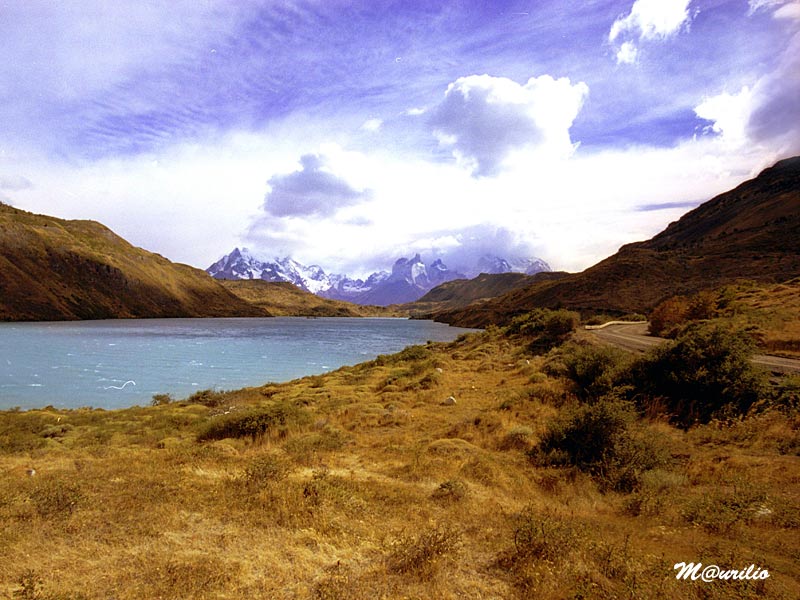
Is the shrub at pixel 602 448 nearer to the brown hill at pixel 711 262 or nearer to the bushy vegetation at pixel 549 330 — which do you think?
the bushy vegetation at pixel 549 330

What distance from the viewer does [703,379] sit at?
37.4 ft

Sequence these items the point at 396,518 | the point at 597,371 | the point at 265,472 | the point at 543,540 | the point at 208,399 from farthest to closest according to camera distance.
Answer: the point at 208,399 → the point at 597,371 → the point at 265,472 → the point at 396,518 → the point at 543,540

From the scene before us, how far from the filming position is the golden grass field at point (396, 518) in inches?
185

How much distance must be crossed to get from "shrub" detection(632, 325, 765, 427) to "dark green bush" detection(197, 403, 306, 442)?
12412 mm

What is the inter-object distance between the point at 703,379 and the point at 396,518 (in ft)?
35.0

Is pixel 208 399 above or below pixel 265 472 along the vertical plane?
below

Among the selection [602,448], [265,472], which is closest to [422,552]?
[265,472]

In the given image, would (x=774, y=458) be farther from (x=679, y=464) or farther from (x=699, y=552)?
(x=699, y=552)

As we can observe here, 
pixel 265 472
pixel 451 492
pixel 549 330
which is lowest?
pixel 451 492

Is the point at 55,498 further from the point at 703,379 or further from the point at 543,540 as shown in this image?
the point at 703,379

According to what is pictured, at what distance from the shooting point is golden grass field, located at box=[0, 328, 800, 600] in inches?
185

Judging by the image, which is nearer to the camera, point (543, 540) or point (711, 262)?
point (543, 540)

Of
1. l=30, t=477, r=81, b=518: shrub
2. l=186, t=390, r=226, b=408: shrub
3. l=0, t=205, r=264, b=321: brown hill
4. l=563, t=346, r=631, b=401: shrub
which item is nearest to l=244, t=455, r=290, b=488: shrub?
l=30, t=477, r=81, b=518: shrub

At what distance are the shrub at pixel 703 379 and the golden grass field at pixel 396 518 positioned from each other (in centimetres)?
91
